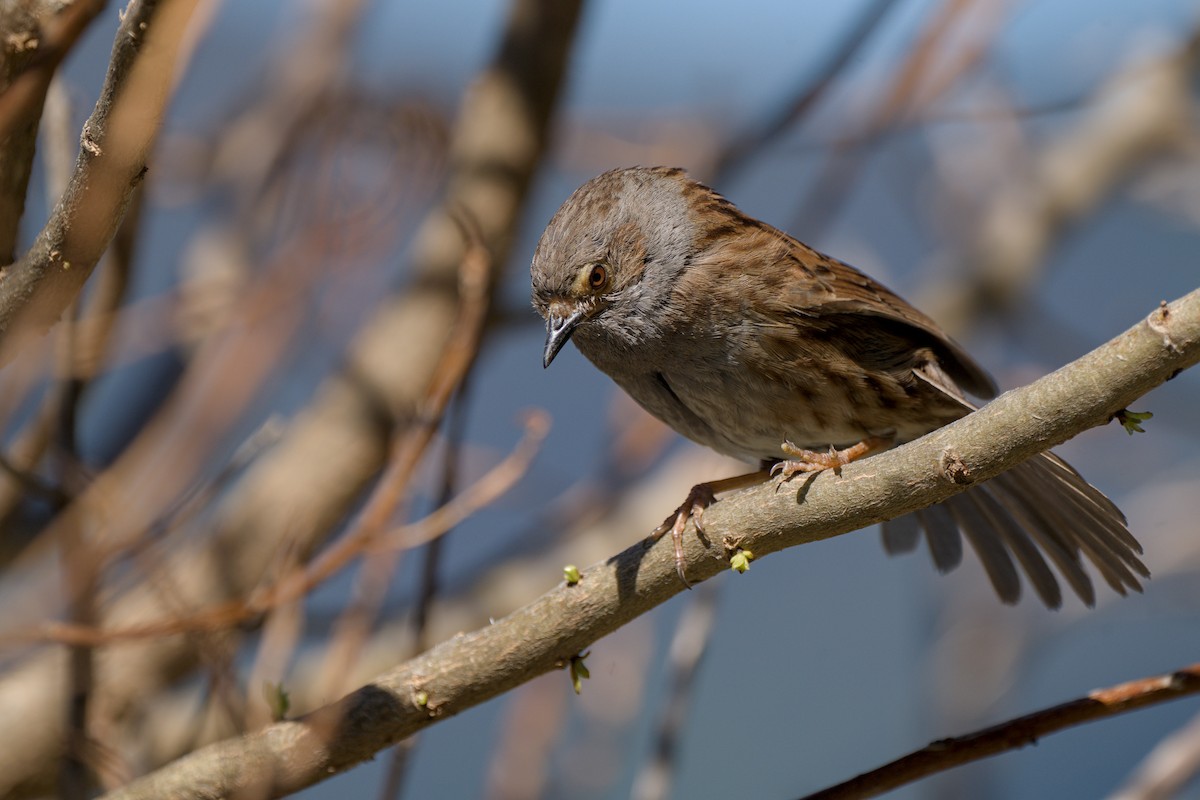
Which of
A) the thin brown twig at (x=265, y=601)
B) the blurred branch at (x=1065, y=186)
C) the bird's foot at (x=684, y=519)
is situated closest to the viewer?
the bird's foot at (x=684, y=519)

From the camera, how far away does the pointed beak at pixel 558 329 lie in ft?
11.6

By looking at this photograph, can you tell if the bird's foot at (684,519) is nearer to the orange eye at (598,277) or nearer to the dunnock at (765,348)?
the dunnock at (765,348)

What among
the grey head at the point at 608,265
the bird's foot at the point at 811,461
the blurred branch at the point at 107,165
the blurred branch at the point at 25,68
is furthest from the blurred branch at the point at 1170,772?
the blurred branch at the point at 25,68

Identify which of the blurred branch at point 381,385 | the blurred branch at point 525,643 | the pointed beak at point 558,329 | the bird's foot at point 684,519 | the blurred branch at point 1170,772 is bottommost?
the blurred branch at point 1170,772

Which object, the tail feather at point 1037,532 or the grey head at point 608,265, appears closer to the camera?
the tail feather at point 1037,532

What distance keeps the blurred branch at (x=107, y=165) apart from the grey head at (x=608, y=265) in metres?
Result: 1.71

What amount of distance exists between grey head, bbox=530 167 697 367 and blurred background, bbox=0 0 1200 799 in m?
0.25

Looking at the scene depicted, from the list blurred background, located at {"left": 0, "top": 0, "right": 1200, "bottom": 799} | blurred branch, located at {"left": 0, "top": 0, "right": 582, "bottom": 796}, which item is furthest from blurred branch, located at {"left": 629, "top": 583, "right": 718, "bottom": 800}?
blurred branch, located at {"left": 0, "top": 0, "right": 582, "bottom": 796}

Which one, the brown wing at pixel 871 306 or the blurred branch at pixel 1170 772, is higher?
the brown wing at pixel 871 306

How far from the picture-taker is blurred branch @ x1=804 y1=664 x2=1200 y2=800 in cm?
236

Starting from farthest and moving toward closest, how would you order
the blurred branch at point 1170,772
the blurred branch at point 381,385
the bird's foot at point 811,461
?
the blurred branch at point 381,385
the blurred branch at point 1170,772
the bird's foot at point 811,461

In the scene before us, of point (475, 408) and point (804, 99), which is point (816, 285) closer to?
point (804, 99)

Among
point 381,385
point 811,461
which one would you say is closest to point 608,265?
point 811,461

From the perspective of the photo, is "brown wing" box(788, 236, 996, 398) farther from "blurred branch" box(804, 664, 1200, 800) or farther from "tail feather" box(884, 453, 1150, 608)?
"blurred branch" box(804, 664, 1200, 800)
